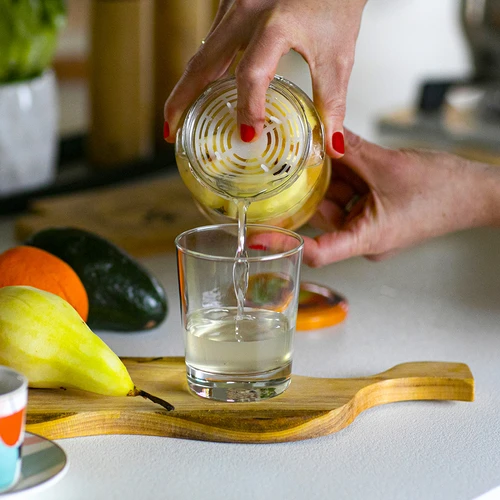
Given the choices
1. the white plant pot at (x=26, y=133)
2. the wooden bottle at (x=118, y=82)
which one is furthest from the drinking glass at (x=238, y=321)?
the wooden bottle at (x=118, y=82)

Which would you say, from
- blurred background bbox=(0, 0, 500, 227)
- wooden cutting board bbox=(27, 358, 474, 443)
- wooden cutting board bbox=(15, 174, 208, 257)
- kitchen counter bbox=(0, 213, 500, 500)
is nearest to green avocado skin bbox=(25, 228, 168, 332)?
kitchen counter bbox=(0, 213, 500, 500)

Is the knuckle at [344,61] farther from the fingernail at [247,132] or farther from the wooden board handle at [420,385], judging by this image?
the wooden board handle at [420,385]

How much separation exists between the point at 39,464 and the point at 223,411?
160 mm

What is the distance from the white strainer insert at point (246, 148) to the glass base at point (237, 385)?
6.3 inches

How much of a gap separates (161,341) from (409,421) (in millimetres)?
288

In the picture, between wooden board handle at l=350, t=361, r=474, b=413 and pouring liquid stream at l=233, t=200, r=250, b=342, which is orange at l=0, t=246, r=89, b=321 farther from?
wooden board handle at l=350, t=361, r=474, b=413

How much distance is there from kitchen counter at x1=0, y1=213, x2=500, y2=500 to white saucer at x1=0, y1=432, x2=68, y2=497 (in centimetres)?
2

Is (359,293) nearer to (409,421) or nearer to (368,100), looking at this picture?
(409,421)

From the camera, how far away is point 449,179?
3.34ft

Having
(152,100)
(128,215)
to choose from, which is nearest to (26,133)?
(128,215)

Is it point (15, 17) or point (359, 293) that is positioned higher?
point (15, 17)

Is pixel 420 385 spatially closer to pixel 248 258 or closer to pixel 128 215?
pixel 248 258

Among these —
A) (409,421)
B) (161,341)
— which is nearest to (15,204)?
(161,341)

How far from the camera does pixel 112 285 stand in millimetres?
915
